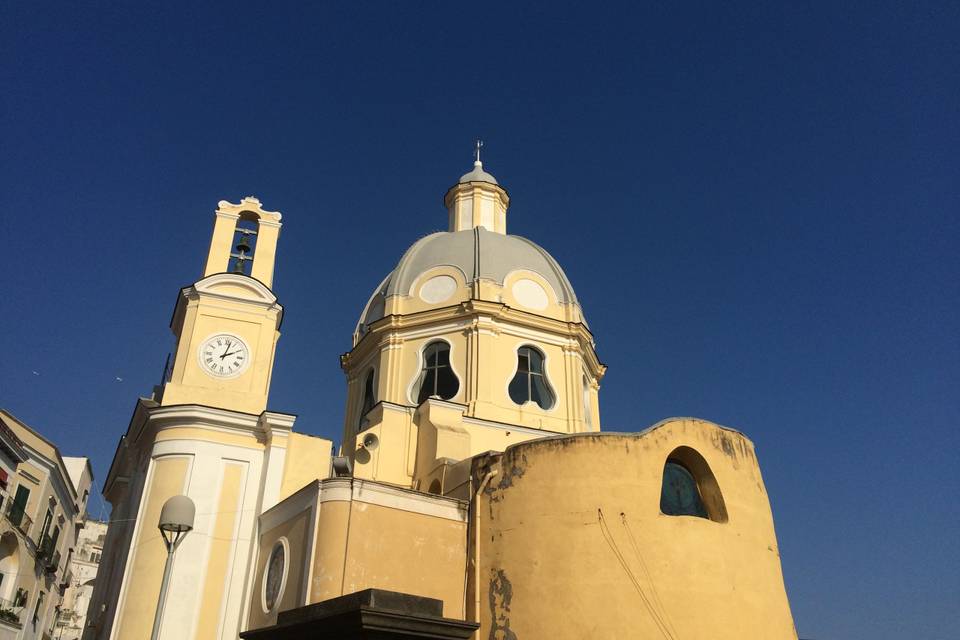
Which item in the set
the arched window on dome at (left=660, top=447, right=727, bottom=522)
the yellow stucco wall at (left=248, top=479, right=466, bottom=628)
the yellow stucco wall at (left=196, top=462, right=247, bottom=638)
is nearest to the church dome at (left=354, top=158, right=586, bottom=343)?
the yellow stucco wall at (left=196, top=462, right=247, bottom=638)

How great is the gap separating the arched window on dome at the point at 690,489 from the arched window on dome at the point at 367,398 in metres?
11.1

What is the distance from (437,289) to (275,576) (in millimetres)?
12067

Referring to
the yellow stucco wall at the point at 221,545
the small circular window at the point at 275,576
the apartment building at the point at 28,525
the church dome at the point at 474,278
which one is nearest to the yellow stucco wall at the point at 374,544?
the small circular window at the point at 275,576

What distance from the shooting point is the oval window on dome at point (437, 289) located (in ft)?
87.5

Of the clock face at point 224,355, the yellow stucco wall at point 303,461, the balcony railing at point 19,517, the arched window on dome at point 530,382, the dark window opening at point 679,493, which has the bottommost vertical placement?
the dark window opening at point 679,493

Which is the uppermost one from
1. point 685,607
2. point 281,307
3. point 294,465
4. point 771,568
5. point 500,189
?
point 500,189

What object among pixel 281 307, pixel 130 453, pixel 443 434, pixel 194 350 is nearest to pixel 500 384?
pixel 443 434

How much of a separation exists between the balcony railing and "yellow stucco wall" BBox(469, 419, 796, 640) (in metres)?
19.3

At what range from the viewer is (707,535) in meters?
16.8

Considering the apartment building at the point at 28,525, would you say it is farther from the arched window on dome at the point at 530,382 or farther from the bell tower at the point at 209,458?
the arched window on dome at the point at 530,382

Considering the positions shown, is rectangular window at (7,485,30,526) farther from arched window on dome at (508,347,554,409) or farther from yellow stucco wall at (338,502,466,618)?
yellow stucco wall at (338,502,466,618)

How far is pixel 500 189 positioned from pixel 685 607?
835 inches

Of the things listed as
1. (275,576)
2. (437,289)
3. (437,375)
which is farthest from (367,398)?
(275,576)

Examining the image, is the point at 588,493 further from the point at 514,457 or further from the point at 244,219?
the point at 244,219
